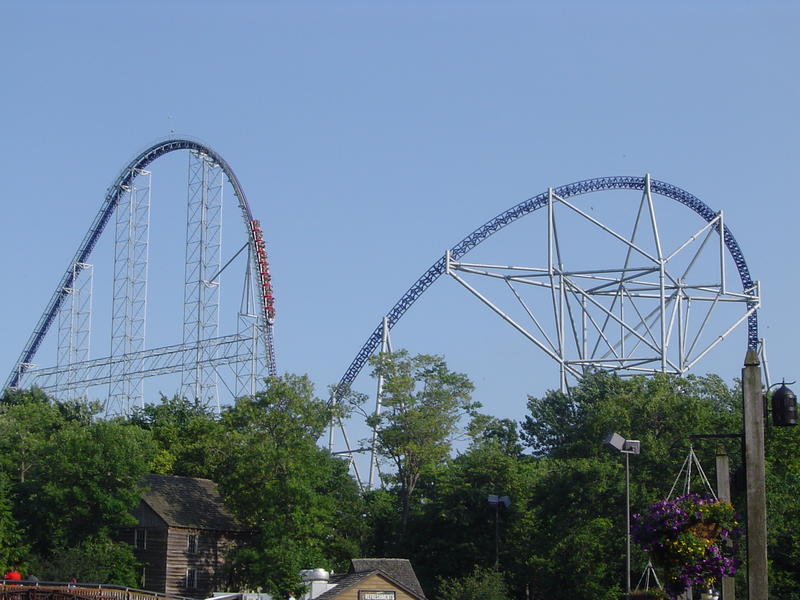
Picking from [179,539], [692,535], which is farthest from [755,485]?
[179,539]

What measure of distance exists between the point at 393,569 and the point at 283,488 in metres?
6.05

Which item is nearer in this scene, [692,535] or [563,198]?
[692,535]

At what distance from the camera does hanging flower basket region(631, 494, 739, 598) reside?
19484 millimetres

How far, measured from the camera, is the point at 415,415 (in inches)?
2064

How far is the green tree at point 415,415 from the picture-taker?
52.8m

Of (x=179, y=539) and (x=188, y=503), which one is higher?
(x=188, y=503)

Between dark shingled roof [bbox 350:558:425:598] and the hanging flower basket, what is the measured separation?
2085cm

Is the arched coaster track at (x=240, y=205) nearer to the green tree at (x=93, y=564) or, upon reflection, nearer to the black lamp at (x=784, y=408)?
the green tree at (x=93, y=564)

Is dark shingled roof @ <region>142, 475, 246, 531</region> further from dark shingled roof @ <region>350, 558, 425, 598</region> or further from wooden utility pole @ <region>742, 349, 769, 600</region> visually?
wooden utility pole @ <region>742, 349, 769, 600</region>

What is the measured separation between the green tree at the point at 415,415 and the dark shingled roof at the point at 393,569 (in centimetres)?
1028

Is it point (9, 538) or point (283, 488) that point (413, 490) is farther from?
point (9, 538)

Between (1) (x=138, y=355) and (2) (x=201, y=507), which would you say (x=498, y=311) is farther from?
(1) (x=138, y=355)

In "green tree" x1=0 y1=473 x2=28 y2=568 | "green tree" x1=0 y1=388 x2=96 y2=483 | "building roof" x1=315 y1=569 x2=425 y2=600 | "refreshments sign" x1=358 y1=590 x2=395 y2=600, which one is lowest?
"refreshments sign" x1=358 y1=590 x2=395 y2=600

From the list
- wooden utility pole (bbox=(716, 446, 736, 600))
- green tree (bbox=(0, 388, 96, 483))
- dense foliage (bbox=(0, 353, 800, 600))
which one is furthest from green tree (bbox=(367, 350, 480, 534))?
wooden utility pole (bbox=(716, 446, 736, 600))
